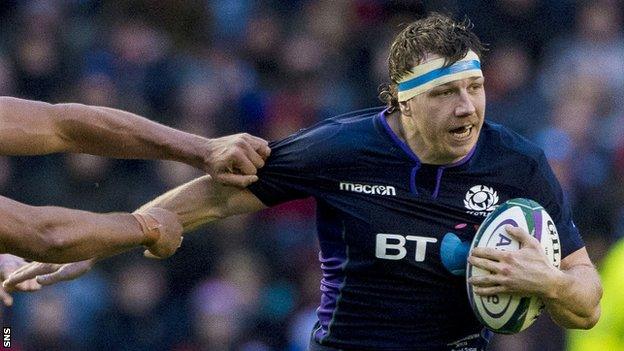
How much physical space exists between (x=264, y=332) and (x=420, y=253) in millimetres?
4223

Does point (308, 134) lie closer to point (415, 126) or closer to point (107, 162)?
point (415, 126)

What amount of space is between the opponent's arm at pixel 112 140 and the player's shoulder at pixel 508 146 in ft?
3.25

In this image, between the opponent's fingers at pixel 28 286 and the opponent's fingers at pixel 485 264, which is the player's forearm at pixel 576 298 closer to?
the opponent's fingers at pixel 485 264

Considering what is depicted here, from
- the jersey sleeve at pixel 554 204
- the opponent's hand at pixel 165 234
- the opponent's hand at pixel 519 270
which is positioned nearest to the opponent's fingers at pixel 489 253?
the opponent's hand at pixel 519 270

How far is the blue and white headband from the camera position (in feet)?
19.4

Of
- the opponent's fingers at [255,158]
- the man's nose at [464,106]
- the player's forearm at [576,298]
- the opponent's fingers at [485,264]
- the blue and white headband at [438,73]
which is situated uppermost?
the blue and white headband at [438,73]

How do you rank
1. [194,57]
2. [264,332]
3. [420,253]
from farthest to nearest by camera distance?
1. [194,57]
2. [264,332]
3. [420,253]

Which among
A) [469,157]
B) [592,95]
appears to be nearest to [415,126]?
[469,157]

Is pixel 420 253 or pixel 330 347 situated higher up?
pixel 420 253

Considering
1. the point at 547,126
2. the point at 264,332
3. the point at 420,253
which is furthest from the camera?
the point at 547,126

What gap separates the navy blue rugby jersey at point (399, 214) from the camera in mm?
5941

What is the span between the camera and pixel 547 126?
418 inches

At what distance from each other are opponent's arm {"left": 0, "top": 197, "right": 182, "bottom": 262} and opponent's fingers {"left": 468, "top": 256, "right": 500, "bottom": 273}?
1.27 metres

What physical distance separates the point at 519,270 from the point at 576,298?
0.35m
